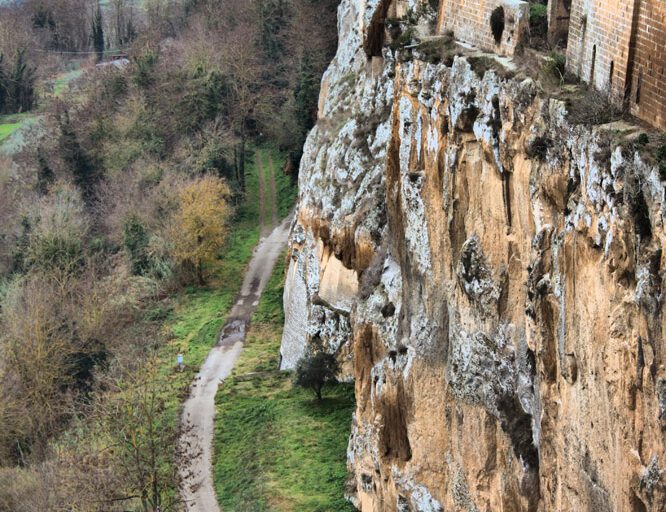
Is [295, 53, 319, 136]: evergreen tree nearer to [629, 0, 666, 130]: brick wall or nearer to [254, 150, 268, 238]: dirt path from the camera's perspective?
[254, 150, 268, 238]: dirt path

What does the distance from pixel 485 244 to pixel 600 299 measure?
→ 649 centimetres

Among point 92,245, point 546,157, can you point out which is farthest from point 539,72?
point 92,245

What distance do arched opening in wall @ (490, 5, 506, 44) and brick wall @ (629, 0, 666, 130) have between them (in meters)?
6.63

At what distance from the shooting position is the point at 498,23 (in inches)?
1018

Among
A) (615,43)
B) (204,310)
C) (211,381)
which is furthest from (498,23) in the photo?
(204,310)

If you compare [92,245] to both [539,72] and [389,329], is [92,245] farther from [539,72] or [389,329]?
[539,72]

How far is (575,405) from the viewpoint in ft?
65.7

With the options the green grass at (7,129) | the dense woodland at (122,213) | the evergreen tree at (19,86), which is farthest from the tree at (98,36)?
the green grass at (7,129)

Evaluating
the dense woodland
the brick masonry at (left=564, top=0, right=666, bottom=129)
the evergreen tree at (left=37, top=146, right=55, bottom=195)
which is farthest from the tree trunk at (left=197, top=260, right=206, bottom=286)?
the brick masonry at (left=564, top=0, right=666, bottom=129)

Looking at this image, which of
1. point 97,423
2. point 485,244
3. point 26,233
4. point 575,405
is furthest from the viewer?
point 26,233

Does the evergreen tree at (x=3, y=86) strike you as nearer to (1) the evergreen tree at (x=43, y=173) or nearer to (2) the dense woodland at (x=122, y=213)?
(2) the dense woodland at (x=122, y=213)

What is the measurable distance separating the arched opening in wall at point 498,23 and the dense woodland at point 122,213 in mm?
18209

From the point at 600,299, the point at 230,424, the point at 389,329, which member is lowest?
the point at 230,424

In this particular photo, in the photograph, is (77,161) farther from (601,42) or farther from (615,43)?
(615,43)
